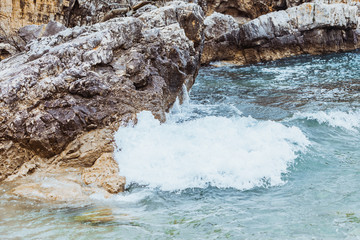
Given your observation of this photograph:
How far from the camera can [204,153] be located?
532 centimetres

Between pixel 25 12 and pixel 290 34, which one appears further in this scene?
pixel 290 34

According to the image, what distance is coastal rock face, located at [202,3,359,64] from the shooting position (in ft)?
62.5

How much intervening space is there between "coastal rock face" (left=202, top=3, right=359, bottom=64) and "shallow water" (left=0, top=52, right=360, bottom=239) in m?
11.6

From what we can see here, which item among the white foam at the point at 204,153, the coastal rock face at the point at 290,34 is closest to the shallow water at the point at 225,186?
the white foam at the point at 204,153

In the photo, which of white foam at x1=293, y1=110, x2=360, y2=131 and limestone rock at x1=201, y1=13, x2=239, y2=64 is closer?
white foam at x1=293, y1=110, x2=360, y2=131

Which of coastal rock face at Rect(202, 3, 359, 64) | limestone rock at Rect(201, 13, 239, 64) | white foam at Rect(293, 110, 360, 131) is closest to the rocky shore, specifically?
white foam at Rect(293, 110, 360, 131)

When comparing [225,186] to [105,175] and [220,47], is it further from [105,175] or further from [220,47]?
[220,47]

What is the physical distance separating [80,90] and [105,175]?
1631 millimetres

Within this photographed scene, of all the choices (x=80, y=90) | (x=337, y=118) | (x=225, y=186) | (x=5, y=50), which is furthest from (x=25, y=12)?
(x=225, y=186)

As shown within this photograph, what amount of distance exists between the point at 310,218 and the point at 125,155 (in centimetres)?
301

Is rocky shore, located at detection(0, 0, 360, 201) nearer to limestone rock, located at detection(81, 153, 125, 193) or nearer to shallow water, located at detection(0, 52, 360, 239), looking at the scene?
limestone rock, located at detection(81, 153, 125, 193)

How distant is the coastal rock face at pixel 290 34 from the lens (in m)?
19.1

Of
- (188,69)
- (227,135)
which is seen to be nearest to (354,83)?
(188,69)

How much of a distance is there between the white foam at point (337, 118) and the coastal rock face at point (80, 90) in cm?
356
